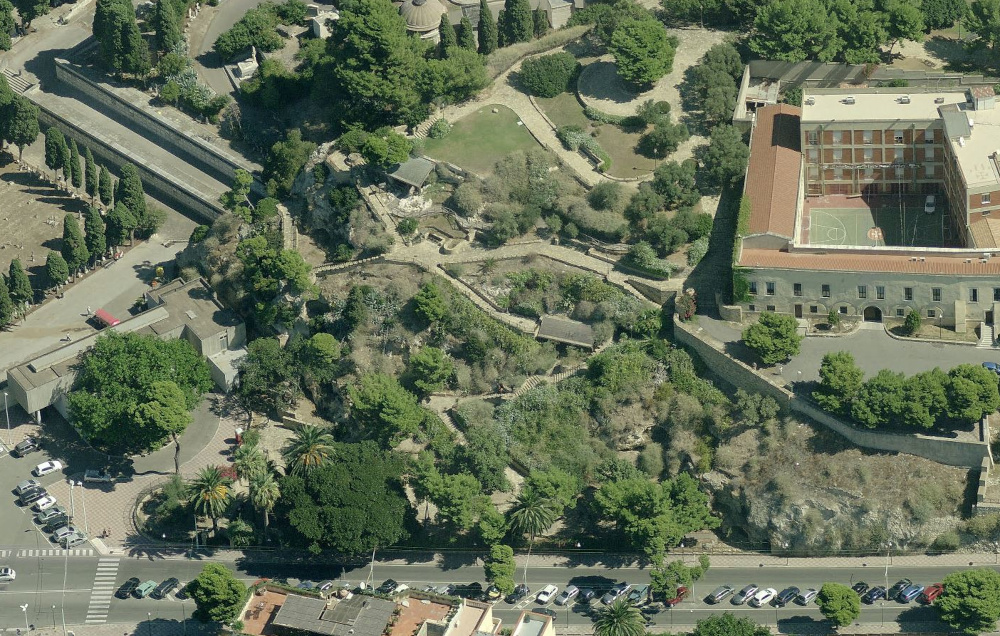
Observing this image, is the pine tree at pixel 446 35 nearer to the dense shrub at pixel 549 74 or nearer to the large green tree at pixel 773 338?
the dense shrub at pixel 549 74

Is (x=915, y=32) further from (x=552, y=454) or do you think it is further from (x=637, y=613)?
(x=637, y=613)

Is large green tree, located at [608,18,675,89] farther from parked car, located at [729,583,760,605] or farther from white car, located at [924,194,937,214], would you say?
parked car, located at [729,583,760,605]

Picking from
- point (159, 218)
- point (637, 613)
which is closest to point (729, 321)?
point (637, 613)

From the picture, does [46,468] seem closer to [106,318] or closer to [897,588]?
[106,318]

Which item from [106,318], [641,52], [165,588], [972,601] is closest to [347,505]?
[165,588]

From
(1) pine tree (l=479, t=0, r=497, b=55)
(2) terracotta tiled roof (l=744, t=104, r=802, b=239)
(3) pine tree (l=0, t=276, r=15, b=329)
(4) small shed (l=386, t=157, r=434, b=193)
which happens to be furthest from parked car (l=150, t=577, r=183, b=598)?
(1) pine tree (l=479, t=0, r=497, b=55)

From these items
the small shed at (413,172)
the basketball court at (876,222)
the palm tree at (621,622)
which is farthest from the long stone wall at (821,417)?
the small shed at (413,172)
